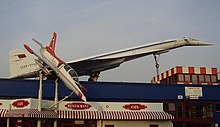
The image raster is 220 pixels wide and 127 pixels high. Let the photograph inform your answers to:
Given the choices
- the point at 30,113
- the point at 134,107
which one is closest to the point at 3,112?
the point at 30,113

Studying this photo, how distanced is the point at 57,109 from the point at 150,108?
9943 mm

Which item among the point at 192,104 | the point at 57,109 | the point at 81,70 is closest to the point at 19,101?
the point at 57,109

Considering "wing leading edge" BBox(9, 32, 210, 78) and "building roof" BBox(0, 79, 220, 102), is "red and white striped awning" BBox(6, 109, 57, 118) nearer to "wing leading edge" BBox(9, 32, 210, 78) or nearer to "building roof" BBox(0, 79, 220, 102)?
"building roof" BBox(0, 79, 220, 102)

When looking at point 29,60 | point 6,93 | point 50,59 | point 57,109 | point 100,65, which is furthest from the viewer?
point 100,65

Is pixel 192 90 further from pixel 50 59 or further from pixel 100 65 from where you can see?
pixel 50 59

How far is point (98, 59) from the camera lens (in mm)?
40875

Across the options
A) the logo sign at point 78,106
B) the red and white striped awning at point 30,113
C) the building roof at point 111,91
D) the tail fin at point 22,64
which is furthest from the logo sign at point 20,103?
the tail fin at point 22,64

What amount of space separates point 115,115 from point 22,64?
16.1 m

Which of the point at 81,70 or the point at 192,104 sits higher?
the point at 81,70

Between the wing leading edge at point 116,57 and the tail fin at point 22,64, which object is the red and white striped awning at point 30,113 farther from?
the wing leading edge at point 116,57

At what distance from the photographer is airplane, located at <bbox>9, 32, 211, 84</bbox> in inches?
1550

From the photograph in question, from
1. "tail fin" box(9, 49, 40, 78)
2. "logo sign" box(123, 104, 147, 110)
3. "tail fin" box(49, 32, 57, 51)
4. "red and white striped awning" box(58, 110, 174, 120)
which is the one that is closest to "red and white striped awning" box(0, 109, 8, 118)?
"red and white striped awning" box(58, 110, 174, 120)

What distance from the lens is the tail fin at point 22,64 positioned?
39188mm

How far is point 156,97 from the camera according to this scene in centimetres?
3550
